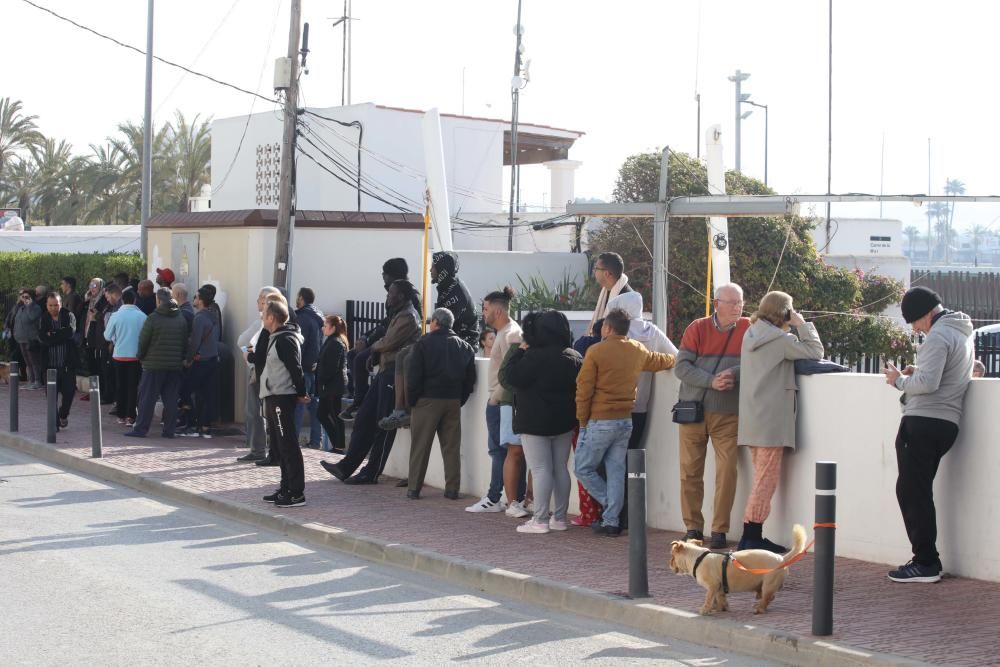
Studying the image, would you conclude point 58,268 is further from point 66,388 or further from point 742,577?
point 742,577

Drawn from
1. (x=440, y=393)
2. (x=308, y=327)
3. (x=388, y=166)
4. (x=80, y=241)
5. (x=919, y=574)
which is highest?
(x=388, y=166)

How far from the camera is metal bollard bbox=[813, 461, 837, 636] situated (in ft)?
21.4

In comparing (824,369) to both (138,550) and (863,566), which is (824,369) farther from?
(138,550)

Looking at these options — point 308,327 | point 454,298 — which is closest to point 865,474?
point 454,298

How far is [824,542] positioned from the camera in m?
6.52

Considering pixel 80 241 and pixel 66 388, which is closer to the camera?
pixel 66 388

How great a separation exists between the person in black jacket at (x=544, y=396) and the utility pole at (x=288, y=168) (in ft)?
26.3

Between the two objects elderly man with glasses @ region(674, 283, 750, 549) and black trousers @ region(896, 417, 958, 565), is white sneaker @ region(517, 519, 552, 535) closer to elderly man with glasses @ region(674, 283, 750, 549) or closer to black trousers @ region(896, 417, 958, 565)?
elderly man with glasses @ region(674, 283, 750, 549)

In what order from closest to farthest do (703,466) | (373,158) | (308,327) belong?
1. (703,466)
2. (308,327)
3. (373,158)

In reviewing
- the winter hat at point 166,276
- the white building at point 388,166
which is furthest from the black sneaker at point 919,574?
the white building at point 388,166

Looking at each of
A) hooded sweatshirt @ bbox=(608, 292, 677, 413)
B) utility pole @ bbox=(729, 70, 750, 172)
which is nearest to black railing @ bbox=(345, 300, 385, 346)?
hooded sweatshirt @ bbox=(608, 292, 677, 413)

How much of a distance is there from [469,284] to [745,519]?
2255 cm

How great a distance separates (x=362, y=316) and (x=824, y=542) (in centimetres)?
1204

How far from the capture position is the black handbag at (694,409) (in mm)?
9109
